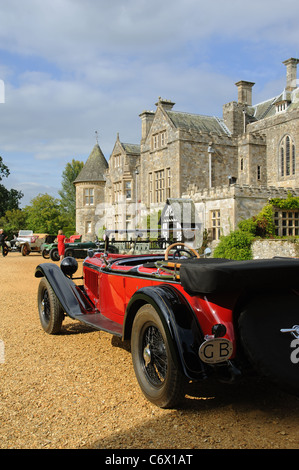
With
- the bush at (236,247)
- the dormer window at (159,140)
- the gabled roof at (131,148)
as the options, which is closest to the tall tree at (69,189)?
the gabled roof at (131,148)

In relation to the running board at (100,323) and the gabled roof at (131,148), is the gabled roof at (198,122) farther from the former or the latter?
the running board at (100,323)

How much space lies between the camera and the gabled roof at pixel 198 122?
97.2ft

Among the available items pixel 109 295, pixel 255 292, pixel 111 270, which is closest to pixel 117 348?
pixel 109 295

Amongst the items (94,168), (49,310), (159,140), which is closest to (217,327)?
(49,310)

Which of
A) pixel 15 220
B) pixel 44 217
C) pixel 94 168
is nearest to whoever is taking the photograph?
pixel 94 168

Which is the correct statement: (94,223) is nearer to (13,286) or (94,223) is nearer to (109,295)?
(13,286)

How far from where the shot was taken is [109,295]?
193 inches

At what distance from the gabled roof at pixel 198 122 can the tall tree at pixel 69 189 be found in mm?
34102

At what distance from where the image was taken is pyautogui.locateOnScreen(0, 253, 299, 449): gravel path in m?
2.72

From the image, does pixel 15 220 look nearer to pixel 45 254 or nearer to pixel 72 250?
pixel 45 254

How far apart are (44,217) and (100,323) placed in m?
46.4

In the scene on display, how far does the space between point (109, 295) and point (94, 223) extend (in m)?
37.7

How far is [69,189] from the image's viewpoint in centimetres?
6219

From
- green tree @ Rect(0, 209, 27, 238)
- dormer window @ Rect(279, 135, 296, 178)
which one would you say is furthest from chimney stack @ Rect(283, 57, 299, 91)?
green tree @ Rect(0, 209, 27, 238)
